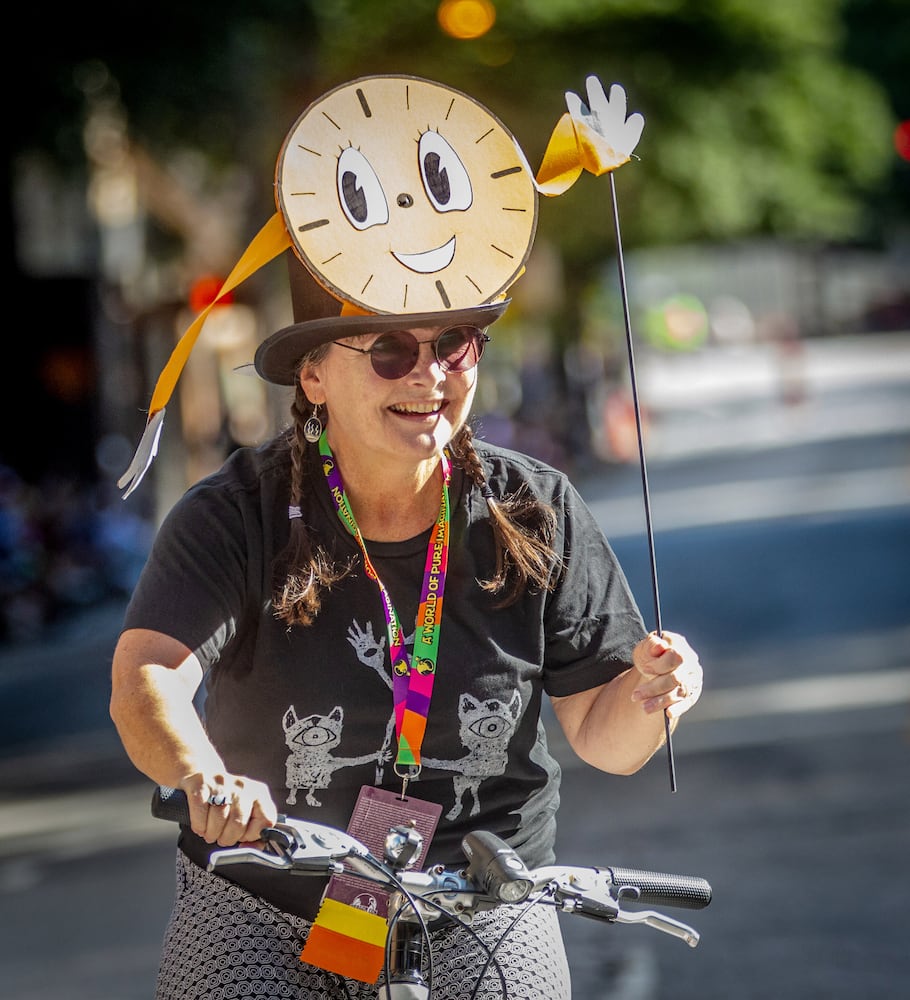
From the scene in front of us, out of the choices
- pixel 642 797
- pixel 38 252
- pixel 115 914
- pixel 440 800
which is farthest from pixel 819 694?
pixel 38 252

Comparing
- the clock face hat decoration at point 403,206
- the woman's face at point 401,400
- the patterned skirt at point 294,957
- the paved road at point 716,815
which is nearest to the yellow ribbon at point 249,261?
the clock face hat decoration at point 403,206

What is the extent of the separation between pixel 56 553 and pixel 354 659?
12211 millimetres

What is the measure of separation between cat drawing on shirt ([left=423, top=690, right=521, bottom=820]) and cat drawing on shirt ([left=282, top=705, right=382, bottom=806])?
0.13 meters

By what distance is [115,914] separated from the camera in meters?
6.60

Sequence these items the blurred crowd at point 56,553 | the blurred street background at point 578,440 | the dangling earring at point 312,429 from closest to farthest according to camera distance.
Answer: the dangling earring at point 312,429 → the blurred street background at point 578,440 → the blurred crowd at point 56,553

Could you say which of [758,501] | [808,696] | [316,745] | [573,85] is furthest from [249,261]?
[573,85]

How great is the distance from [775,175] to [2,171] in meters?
16.2

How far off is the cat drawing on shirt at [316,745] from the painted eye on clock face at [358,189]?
736 millimetres

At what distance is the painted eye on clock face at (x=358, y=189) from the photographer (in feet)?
8.46

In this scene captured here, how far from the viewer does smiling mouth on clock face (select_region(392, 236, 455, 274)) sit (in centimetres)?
260

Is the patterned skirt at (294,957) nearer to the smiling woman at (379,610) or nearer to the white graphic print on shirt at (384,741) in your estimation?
the smiling woman at (379,610)

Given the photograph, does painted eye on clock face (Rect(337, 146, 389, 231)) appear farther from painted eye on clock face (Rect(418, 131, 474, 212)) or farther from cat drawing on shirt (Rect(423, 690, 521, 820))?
cat drawing on shirt (Rect(423, 690, 521, 820))

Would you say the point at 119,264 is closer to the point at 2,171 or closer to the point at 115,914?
the point at 2,171

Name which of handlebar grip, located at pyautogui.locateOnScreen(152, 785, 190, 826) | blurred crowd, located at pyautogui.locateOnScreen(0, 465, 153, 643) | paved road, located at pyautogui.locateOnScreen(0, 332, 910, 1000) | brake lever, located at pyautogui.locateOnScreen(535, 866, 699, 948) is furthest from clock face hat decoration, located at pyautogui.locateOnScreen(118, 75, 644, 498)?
blurred crowd, located at pyautogui.locateOnScreen(0, 465, 153, 643)
